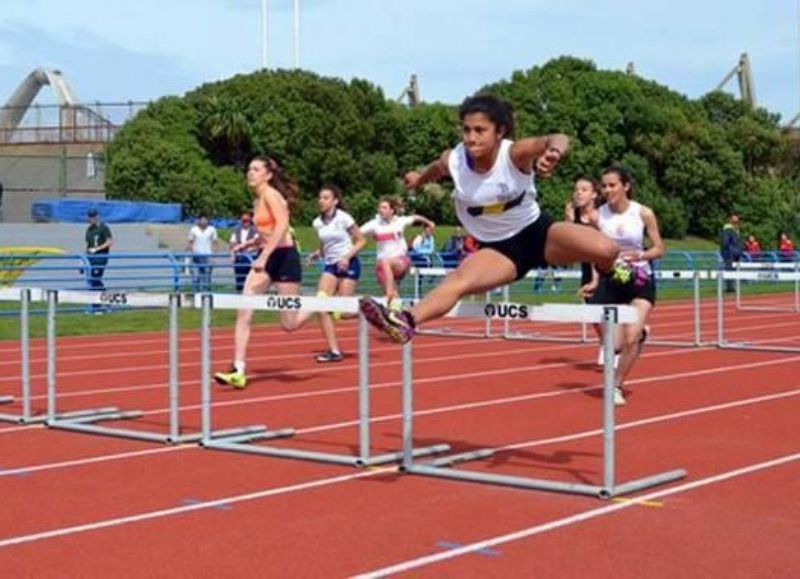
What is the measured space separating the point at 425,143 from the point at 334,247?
4557cm

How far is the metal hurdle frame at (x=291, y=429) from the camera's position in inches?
316

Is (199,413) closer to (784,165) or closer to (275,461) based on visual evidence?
(275,461)

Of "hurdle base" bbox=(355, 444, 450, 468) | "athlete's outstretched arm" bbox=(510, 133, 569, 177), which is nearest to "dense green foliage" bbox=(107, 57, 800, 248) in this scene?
"hurdle base" bbox=(355, 444, 450, 468)

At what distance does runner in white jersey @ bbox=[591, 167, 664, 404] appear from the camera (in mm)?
11188

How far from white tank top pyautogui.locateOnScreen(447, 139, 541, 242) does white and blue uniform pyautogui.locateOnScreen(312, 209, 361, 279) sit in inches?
278

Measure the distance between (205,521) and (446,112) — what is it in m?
55.4

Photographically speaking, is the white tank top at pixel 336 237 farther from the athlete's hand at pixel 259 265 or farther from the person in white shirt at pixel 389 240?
the athlete's hand at pixel 259 265

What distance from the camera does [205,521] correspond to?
259 inches

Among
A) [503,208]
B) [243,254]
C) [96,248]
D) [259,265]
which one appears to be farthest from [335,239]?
[96,248]

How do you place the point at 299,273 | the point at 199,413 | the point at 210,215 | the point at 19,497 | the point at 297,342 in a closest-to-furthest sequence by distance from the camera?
the point at 19,497
the point at 199,413
the point at 299,273
the point at 297,342
the point at 210,215

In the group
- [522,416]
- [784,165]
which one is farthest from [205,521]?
[784,165]

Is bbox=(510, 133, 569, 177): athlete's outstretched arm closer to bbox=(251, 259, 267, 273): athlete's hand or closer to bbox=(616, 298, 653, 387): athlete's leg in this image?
bbox=(616, 298, 653, 387): athlete's leg

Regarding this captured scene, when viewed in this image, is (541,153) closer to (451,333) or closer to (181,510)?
(181,510)

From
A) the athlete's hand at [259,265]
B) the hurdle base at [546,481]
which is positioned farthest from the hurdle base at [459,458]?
the athlete's hand at [259,265]
